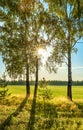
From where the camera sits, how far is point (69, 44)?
3616cm

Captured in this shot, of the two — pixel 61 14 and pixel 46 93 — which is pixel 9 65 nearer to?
pixel 61 14

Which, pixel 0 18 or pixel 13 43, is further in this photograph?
pixel 0 18

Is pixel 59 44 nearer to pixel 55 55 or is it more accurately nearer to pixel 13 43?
pixel 55 55

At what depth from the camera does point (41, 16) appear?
33562mm

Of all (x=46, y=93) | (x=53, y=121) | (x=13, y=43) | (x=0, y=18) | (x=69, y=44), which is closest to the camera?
(x=53, y=121)

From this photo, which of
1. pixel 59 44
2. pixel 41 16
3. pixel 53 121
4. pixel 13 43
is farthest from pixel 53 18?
pixel 53 121

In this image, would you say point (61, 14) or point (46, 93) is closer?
point (46, 93)

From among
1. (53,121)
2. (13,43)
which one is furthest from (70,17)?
(53,121)

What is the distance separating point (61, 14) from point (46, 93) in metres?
14.6

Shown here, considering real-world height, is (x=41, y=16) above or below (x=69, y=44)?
above

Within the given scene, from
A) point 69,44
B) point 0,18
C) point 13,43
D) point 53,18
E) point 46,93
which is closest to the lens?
point 46,93

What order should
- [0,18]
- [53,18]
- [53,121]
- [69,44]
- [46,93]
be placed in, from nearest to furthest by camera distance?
[53,121]
[46,93]
[0,18]
[53,18]
[69,44]

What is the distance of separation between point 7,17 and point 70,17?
29.9 feet

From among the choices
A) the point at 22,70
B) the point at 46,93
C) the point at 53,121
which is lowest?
the point at 53,121
